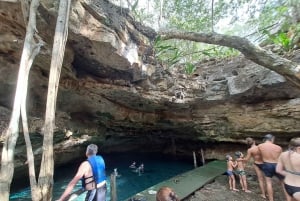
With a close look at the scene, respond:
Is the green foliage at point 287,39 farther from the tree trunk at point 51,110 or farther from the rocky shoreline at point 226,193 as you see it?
the tree trunk at point 51,110

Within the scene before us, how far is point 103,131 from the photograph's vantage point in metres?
11.3

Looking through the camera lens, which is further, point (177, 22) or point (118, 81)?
point (177, 22)

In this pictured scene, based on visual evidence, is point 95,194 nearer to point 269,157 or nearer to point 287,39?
point 269,157

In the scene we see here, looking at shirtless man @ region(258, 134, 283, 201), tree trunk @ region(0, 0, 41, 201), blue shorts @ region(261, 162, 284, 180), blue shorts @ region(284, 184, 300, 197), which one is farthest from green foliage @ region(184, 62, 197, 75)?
tree trunk @ region(0, 0, 41, 201)

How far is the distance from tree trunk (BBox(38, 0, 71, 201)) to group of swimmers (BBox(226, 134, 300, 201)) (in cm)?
353

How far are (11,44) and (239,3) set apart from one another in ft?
27.8

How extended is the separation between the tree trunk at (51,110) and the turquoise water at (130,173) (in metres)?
4.87

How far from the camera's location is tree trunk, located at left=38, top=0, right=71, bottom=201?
3094 millimetres

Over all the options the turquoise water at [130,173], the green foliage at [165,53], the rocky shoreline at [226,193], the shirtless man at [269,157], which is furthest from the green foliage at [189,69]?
the shirtless man at [269,157]

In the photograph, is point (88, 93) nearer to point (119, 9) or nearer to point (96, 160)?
point (119, 9)

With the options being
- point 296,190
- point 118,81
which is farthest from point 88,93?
point 296,190

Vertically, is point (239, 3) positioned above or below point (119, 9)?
above

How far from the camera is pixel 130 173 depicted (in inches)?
459

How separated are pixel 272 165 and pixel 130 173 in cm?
750
